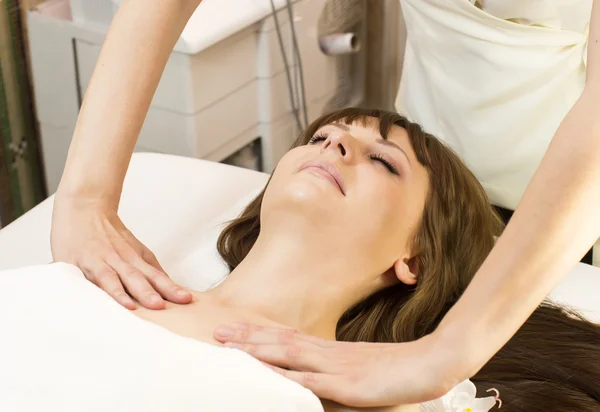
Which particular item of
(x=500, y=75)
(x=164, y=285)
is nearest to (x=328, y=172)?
(x=164, y=285)

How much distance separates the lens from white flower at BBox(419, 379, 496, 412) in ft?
4.67

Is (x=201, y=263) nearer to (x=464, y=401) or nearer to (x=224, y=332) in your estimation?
(x=224, y=332)

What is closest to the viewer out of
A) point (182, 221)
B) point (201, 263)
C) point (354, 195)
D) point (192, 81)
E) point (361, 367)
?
point (361, 367)

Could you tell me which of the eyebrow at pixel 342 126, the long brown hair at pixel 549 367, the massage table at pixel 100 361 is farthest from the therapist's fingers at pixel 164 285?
the long brown hair at pixel 549 367

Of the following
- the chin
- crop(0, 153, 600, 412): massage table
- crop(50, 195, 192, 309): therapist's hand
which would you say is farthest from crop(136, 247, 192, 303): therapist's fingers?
the chin

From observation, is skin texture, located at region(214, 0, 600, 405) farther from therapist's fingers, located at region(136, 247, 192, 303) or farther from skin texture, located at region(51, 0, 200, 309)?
skin texture, located at region(51, 0, 200, 309)

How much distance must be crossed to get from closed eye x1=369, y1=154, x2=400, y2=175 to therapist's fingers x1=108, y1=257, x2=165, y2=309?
466 mm

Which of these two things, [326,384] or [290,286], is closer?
[326,384]

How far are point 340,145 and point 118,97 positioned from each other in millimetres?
421

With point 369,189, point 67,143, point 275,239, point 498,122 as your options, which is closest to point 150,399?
point 275,239

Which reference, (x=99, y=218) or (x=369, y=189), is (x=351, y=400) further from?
(x=99, y=218)

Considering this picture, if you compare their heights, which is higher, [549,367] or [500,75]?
[500,75]

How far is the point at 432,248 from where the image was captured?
5.17 ft

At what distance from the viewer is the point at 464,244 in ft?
5.47
